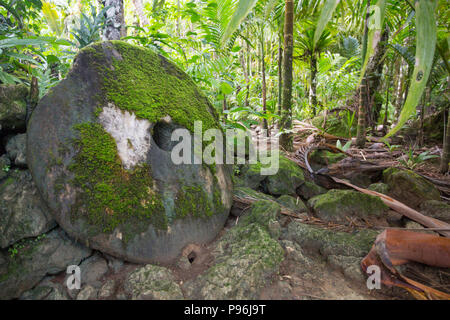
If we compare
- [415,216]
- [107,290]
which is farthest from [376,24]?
[107,290]

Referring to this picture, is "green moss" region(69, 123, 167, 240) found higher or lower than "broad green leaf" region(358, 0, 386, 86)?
lower

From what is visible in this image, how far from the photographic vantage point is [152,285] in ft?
4.61

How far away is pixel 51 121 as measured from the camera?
159 centimetres

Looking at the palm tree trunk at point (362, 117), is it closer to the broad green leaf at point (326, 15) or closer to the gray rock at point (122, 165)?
the gray rock at point (122, 165)

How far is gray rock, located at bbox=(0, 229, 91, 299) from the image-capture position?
54.0 inches

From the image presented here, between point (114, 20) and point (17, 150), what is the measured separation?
86.1 inches

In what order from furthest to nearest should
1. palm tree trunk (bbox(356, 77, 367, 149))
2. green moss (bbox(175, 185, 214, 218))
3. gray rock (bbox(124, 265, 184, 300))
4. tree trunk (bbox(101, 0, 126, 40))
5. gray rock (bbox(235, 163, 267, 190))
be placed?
palm tree trunk (bbox(356, 77, 367, 149))
tree trunk (bbox(101, 0, 126, 40))
gray rock (bbox(235, 163, 267, 190))
green moss (bbox(175, 185, 214, 218))
gray rock (bbox(124, 265, 184, 300))

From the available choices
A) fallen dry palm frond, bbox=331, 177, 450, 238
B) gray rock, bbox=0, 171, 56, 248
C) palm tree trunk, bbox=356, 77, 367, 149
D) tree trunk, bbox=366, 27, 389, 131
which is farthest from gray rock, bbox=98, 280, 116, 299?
tree trunk, bbox=366, 27, 389, 131

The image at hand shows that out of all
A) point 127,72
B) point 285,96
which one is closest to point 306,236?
point 127,72

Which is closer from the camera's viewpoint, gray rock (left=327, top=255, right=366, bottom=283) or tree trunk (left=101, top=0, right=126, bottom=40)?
gray rock (left=327, top=255, right=366, bottom=283)

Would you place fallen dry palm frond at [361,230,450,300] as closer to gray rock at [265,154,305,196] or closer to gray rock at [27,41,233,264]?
gray rock at [27,41,233,264]

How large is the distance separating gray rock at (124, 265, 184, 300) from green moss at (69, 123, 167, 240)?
10.6 inches

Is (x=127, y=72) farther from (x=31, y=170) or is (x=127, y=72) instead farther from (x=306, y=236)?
(x=306, y=236)

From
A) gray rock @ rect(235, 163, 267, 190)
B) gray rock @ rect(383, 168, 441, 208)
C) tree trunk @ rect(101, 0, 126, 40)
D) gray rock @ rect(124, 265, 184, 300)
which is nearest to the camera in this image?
gray rock @ rect(124, 265, 184, 300)
